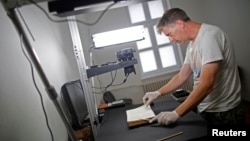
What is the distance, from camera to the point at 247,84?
4.08 metres

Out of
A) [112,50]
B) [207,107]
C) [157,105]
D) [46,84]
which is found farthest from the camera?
[112,50]

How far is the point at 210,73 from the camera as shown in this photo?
50.3 inches

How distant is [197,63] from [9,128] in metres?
1.21

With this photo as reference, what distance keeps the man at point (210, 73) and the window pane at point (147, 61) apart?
11.4ft

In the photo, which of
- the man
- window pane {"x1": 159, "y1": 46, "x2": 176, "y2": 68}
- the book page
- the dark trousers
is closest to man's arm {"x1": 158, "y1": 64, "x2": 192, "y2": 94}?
the man

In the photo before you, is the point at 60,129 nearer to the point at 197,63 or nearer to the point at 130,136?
the point at 130,136

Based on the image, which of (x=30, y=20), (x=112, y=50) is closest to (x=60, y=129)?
(x=30, y=20)

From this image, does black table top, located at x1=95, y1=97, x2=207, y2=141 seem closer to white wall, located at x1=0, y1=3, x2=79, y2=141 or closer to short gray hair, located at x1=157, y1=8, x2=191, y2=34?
white wall, located at x1=0, y1=3, x2=79, y2=141

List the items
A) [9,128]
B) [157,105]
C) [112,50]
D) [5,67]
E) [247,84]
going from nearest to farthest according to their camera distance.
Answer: [9,128] < [5,67] < [157,105] < [247,84] < [112,50]

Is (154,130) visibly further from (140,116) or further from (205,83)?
(205,83)

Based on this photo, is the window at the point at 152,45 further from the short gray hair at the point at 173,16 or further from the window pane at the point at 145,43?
the short gray hair at the point at 173,16

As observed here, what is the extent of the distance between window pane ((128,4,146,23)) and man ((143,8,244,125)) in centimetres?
361

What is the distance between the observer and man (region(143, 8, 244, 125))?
1.28 metres

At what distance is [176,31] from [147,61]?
358 centimetres
